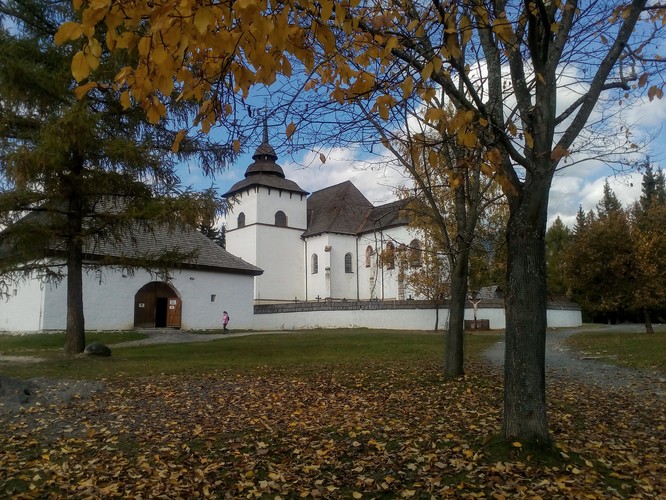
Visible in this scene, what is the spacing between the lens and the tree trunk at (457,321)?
30.5ft

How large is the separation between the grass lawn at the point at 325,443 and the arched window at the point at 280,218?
39818 mm

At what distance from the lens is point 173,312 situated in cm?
2962

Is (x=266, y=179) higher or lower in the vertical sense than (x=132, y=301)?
higher

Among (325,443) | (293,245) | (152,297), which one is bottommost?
(325,443)

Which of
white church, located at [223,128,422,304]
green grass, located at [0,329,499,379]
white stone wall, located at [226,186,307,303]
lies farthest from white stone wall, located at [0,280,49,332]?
white stone wall, located at [226,186,307,303]

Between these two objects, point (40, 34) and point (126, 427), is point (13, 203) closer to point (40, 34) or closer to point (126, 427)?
point (40, 34)

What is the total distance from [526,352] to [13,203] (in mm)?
11990

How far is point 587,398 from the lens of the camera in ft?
27.0

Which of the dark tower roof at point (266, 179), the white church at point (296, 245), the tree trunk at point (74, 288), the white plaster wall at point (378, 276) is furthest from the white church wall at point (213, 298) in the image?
the dark tower roof at point (266, 179)

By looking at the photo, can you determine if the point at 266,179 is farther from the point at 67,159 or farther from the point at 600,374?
the point at 600,374

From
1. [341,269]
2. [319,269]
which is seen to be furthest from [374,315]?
[319,269]

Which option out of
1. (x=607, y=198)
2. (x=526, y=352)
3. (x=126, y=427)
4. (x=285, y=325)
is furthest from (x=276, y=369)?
(x=607, y=198)

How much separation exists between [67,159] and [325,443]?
1062cm

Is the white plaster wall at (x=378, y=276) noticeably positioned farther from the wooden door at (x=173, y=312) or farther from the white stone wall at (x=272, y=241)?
the wooden door at (x=173, y=312)
